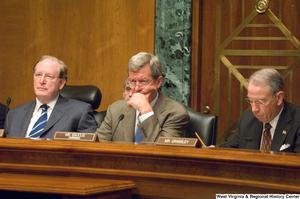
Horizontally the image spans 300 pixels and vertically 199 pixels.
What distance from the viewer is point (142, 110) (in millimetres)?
2279

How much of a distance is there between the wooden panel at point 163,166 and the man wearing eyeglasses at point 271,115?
2.57 feet

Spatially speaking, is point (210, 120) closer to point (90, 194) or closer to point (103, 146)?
point (103, 146)

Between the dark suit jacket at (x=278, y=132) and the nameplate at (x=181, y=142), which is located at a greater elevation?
the nameplate at (x=181, y=142)

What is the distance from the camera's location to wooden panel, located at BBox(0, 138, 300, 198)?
3.95ft

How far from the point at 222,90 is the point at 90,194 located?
2839 mm

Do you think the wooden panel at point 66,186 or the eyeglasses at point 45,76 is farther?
the eyeglasses at point 45,76

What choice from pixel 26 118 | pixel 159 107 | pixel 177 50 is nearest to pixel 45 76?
pixel 26 118

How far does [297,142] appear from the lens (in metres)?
2.00

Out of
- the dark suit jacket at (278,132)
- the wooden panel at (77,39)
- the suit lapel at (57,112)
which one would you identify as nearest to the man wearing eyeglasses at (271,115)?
the dark suit jacket at (278,132)

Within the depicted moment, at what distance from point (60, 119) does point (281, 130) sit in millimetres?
1458

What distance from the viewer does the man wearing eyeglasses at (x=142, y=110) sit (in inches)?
91.7

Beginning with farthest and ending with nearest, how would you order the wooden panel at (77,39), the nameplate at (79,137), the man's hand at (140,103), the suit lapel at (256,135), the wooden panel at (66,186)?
the wooden panel at (77,39) < the man's hand at (140,103) < the suit lapel at (256,135) < the nameplate at (79,137) < the wooden panel at (66,186)

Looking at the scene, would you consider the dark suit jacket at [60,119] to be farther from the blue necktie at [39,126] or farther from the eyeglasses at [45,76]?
the eyeglasses at [45,76]

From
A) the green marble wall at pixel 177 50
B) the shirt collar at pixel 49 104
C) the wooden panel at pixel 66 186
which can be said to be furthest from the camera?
the green marble wall at pixel 177 50
